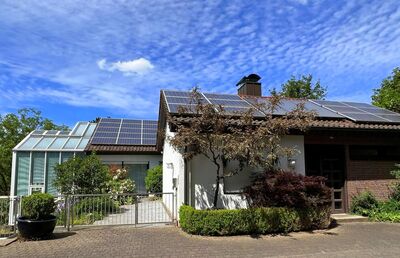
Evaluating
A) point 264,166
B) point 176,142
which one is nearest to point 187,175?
point 176,142

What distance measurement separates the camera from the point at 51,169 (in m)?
18.8

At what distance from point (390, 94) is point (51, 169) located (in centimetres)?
2118

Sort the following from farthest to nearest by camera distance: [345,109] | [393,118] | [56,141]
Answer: [56,141] < [345,109] < [393,118]

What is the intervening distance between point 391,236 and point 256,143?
14.6 ft

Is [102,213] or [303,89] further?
[303,89]

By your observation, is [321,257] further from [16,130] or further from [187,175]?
[16,130]

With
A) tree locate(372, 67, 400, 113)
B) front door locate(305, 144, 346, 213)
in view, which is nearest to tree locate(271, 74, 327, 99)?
tree locate(372, 67, 400, 113)

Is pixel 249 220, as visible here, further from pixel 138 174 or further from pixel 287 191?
pixel 138 174

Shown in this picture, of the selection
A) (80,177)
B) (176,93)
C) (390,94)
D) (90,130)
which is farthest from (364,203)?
(90,130)

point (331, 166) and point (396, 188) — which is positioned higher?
point (331, 166)

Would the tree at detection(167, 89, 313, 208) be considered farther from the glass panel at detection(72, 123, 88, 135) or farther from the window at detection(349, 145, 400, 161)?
the glass panel at detection(72, 123, 88, 135)

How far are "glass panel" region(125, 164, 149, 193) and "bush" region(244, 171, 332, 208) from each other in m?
11.6

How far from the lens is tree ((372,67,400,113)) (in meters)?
21.2

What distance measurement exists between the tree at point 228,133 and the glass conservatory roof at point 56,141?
11745 millimetres
